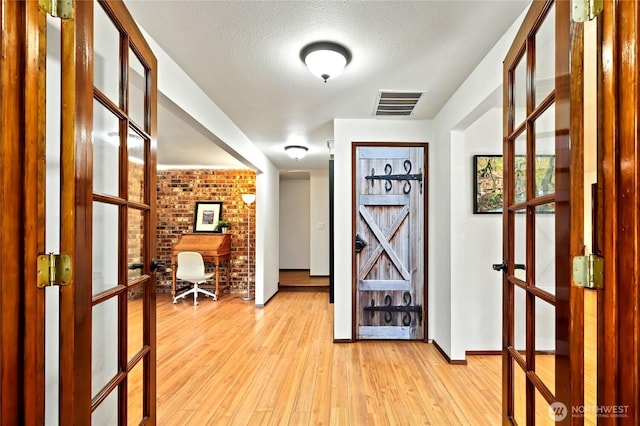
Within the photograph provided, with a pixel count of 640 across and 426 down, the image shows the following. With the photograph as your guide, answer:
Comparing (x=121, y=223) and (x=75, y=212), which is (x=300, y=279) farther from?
(x=75, y=212)

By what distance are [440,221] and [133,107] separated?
2722mm

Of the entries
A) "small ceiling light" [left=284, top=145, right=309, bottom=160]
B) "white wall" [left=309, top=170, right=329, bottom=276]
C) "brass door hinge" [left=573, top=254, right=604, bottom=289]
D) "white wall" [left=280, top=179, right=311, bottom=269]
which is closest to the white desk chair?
"small ceiling light" [left=284, top=145, right=309, bottom=160]

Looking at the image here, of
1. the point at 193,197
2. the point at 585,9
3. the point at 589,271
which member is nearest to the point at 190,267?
the point at 193,197

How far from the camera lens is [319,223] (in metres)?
7.30

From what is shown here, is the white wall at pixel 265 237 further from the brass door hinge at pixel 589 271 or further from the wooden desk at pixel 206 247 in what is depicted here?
the brass door hinge at pixel 589 271

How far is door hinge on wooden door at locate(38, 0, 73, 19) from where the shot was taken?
905mm

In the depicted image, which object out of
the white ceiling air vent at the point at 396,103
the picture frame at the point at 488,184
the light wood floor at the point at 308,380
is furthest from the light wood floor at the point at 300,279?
the white ceiling air vent at the point at 396,103

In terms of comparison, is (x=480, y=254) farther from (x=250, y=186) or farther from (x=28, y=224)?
(x=250, y=186)

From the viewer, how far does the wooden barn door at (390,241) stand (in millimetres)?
3463

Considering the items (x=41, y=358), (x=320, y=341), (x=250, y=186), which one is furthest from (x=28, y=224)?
(x=250, y=186)

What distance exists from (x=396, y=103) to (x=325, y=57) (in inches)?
46.4

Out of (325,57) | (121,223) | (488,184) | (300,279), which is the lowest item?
(300,279)

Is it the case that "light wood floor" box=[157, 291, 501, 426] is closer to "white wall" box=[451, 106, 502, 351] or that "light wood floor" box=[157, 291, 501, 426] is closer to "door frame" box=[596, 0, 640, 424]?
"white wall" box=[451, 106, 502, 351]

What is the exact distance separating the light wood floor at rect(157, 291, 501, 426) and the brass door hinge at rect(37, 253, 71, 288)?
62.3 inches
